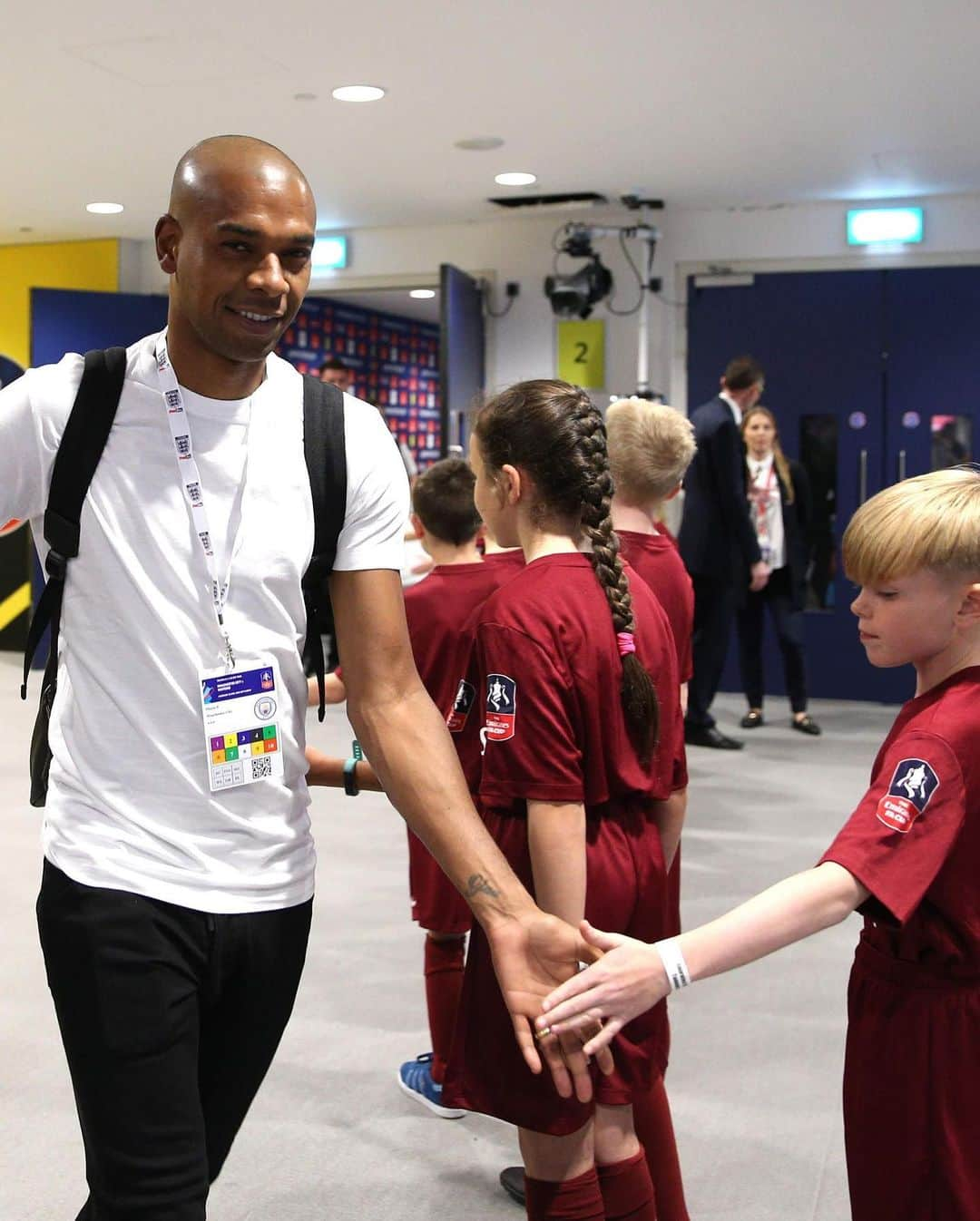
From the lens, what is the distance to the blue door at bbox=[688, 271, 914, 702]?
8.20m

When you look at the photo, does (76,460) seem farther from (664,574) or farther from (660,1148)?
(664,574)

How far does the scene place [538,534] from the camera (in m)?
1.90

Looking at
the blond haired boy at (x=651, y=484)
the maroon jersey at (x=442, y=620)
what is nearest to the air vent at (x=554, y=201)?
the blond haired boy at (x=651, y=484)

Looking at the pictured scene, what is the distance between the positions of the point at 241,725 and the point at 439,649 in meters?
1.14

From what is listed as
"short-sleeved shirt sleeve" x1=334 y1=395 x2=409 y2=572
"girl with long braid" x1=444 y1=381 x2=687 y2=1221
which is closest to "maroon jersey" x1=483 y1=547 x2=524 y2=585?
"girl with long braid" x1=444 y1=381 x2=687 y2=1221

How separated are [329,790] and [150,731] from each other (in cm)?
437

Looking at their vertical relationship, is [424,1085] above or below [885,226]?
below

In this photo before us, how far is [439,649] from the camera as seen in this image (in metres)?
2.57

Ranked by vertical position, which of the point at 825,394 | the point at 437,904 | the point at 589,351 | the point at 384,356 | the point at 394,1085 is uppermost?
the point at 384,356

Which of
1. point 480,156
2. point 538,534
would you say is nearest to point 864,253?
point 480,156

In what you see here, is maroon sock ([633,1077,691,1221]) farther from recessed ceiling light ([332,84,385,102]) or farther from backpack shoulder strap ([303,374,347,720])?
recessed ceiling light ([332,84,385,102])

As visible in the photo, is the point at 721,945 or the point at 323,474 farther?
the point at 323,474

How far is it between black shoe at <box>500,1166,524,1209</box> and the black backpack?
47.2 inches

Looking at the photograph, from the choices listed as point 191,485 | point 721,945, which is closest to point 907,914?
point 721,945
